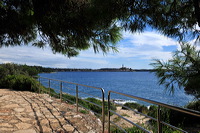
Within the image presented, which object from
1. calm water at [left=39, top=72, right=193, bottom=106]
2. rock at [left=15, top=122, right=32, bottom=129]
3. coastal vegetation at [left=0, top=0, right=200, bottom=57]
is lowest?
calm water at [left=39, top=72, right=193, bottom=106]

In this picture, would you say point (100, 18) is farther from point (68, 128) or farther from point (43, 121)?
point (43, 121)

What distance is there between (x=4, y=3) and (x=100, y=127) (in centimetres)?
309

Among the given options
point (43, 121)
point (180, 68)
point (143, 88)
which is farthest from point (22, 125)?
point (143, 88)

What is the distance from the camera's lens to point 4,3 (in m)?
3.50

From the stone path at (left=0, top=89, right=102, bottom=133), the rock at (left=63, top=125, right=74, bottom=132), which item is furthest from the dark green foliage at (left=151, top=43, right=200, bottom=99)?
the rock at (left=63, top=125, right=74, bottom=132)

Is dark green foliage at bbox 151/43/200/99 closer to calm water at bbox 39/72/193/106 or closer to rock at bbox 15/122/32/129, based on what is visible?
calm water at bbox 39/72/193/106

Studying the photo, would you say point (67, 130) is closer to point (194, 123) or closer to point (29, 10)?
point (29, 10)

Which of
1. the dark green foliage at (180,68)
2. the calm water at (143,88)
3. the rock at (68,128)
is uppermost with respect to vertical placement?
the dark green foliage at (180,68)

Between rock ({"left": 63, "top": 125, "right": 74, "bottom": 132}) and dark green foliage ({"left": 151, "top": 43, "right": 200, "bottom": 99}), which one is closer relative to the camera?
rock ({"left": 63, "top": 125, "right": 74, "bottom": 132})

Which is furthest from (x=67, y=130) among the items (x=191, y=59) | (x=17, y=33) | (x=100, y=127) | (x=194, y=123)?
(x=194, y=123)

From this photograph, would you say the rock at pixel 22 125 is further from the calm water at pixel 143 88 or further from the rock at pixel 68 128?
the calm water at pixel 143 88

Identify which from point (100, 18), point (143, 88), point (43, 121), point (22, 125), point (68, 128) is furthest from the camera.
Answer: point (143, 88)

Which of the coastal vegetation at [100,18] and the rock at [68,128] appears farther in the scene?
the rock at [68,128]

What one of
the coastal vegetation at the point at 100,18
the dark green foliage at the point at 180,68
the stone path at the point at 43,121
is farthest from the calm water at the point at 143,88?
the stone path at the point at 43,121
